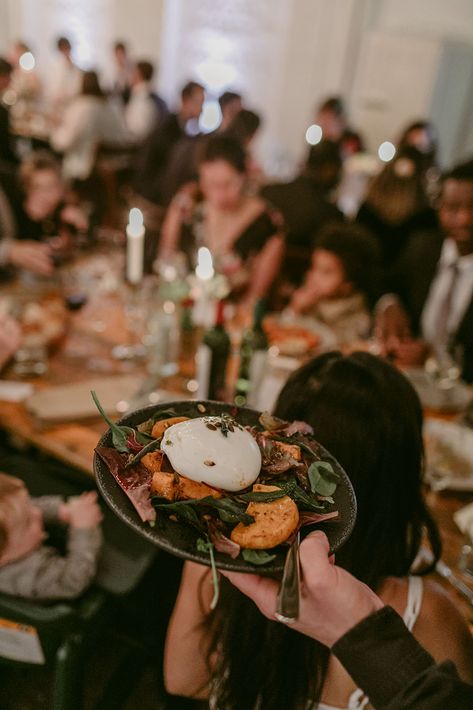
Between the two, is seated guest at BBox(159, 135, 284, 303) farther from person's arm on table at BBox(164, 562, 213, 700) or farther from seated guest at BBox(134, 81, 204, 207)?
person's arm on table at BBox(164, 562, 213, 700)

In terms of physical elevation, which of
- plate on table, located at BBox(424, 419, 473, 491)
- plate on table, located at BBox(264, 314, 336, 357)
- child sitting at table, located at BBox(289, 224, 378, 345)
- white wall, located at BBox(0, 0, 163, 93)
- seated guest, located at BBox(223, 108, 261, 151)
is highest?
white wall, located at BBox(0, 0, 163, 93)

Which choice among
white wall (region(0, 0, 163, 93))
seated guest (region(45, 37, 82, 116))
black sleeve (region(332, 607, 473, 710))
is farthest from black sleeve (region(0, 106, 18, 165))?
black sleeve (region(332, 607, 473, 710))

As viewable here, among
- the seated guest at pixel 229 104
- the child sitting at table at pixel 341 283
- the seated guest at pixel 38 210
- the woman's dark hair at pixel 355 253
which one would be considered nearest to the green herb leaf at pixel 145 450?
the child sitting at table at pixel 341 283

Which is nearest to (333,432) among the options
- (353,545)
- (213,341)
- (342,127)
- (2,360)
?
(353,545)

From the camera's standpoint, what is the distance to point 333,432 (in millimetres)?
1006

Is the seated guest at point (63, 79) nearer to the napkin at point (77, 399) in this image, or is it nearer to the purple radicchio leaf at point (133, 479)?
the napkin at point (77, 399)

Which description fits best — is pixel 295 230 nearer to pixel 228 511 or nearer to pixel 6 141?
pixel 228 511

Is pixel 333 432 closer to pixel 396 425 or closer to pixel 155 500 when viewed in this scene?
pixel 396 425

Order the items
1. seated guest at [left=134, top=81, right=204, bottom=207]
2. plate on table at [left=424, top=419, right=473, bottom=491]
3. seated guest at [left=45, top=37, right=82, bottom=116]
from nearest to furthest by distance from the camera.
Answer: plate on table at [left=424, top=419, right=473, bottom=491] < seated guest at [left=134, top=81, right=204, bottom=207] < seated guest at [left=45, top=37, right=82, bottom=116]

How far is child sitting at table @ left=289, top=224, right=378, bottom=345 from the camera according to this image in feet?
7.98

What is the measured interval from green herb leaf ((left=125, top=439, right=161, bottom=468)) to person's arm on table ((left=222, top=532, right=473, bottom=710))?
266mm

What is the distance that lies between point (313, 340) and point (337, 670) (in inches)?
49.4

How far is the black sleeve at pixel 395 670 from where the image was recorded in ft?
2.35

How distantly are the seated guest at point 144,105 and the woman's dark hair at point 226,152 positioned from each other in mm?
3514
